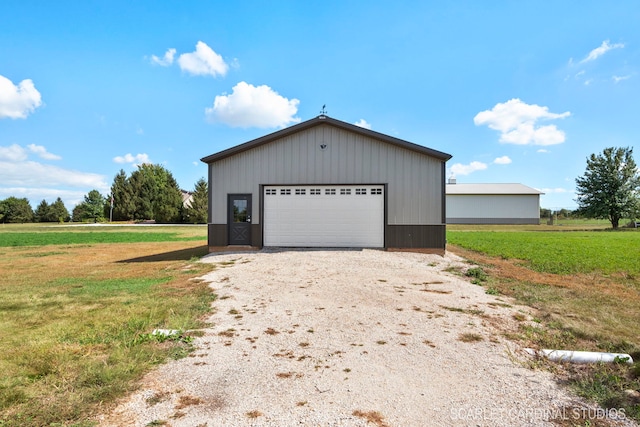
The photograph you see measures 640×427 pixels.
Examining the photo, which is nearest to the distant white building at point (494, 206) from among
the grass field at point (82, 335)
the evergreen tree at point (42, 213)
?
the grass field at point (82, 335)

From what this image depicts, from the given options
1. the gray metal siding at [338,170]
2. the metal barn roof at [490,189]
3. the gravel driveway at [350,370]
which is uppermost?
the metal barn roof at [490,189]

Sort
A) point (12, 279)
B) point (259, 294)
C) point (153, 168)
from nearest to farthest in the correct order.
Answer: point (259, 294), point (12, 279), point (153, 168)

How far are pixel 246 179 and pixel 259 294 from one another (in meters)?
7.38

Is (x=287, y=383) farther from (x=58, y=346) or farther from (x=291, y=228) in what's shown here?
(x=291, y=228)

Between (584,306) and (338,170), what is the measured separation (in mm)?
8706

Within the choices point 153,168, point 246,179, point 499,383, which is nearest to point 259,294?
point 499,383

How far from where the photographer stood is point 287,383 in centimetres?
303

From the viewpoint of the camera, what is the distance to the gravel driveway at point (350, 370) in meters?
2.56

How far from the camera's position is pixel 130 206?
52625 mm

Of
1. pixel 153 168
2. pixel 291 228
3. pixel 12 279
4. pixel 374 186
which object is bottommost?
pixel 12 279

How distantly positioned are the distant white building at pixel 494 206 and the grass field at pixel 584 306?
29008 mm

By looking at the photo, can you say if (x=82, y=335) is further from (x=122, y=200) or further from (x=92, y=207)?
(x=92, y=207)

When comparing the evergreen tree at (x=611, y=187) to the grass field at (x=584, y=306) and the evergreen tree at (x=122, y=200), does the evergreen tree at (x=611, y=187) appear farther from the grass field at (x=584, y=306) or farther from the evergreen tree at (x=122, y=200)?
the evergreen tree at (x=122, y=200)

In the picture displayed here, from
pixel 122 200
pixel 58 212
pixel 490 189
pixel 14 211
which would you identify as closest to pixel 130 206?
pixel 122 200
